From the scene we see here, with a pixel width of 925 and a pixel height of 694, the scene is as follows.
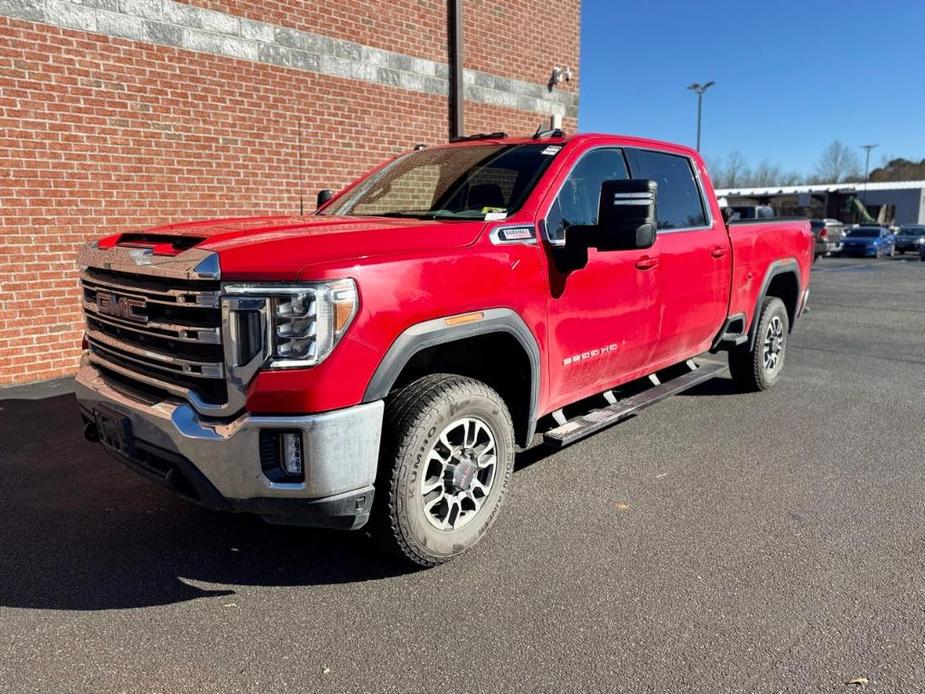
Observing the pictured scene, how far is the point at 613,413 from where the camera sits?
4246mm

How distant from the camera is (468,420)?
330cm

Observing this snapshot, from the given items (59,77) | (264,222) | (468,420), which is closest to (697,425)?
(468,420)

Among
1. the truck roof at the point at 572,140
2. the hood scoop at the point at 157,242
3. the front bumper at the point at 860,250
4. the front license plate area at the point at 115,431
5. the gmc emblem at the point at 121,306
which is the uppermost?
the truck roof at the point at 572,140

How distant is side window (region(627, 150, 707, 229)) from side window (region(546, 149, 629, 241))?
252 mm

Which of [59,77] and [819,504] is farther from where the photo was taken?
[59,77]

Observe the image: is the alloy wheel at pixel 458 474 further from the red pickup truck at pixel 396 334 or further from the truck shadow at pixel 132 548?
the truck shadow at pixel 132 548

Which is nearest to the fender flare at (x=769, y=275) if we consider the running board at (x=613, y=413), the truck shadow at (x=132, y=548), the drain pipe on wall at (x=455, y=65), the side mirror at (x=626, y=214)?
the running board at (x=613, y=413)

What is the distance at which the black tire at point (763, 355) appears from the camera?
612 centimetres

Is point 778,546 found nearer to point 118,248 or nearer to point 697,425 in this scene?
point 697,425

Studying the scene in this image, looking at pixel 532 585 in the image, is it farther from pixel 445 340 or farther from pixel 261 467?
pixel 261 467

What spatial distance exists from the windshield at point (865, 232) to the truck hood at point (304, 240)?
34.9 metres

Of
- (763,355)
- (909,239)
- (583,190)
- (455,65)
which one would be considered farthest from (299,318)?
(909,239)

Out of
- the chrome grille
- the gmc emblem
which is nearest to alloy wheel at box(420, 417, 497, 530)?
the chrome grille

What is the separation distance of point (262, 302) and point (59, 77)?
548cm
